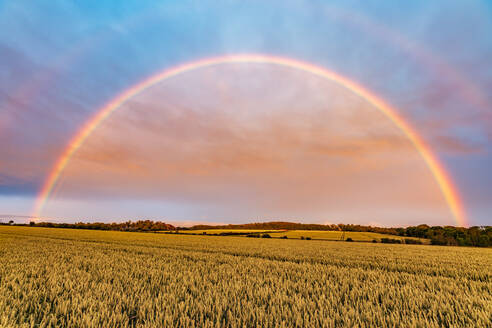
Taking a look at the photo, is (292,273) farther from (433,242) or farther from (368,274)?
(433,242)

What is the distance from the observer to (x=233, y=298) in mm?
5453

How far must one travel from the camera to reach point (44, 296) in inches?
220

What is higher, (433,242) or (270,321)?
(270,321)

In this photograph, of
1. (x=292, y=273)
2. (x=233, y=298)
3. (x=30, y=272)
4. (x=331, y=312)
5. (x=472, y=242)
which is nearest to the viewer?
(x=331, y=312)

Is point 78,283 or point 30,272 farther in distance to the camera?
point 30,272

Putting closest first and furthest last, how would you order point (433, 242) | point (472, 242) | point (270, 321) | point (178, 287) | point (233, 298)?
point (270, 321) < point (233, 298) < point (178, 287) < point (433, 242) < point (472, 242)

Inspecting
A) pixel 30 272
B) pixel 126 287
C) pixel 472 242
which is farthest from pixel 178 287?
pixel 472 242

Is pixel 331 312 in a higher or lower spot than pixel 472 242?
higher

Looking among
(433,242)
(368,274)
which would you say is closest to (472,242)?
(433,242)

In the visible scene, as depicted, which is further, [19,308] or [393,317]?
[19,308]

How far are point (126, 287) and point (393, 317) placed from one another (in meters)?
5.89

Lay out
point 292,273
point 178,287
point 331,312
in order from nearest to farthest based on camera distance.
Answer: point 331,312 → point 178,287 → point 292,273

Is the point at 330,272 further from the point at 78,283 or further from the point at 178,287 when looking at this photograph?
the point at 78,283

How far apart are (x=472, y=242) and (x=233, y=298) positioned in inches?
3286
